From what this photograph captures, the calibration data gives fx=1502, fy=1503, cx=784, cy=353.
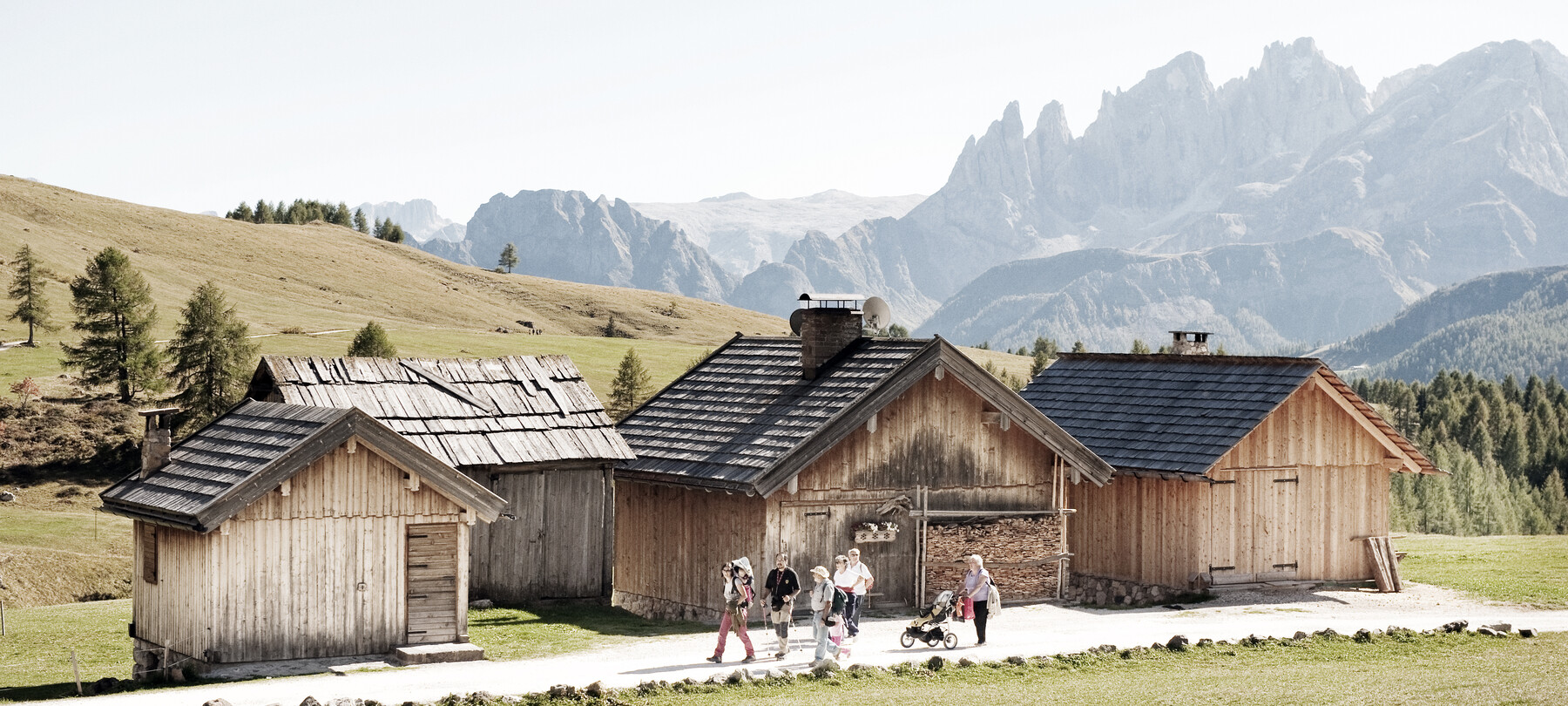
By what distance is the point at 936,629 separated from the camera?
21734 mm

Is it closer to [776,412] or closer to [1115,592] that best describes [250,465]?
[776,412]

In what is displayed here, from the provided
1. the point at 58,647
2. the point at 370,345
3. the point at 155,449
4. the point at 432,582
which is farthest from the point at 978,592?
the point at 370,345

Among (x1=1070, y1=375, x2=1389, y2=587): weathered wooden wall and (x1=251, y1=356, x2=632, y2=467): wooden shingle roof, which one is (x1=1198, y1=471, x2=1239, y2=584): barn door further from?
(x1=251, y1=356, x2=632, y2=467): wooden shingle roof

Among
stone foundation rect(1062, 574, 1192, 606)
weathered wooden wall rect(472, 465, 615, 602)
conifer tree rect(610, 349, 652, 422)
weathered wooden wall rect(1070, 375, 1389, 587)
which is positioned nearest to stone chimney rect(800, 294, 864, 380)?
weathered wooden wall rect(472, 465, 615, 602)

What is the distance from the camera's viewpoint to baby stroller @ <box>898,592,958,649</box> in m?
21.8

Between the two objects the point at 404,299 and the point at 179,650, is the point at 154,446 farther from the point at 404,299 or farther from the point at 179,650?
the point at 404,299

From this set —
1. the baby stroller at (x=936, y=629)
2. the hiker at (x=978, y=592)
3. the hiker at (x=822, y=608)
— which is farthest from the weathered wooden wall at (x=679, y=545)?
the hiker at (x=822, y=608)

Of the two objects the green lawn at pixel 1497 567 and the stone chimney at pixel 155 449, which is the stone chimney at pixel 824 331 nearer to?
the stone chimney at pixel 155 449

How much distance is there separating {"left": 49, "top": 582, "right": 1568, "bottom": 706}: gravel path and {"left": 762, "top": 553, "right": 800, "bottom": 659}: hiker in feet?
1.06

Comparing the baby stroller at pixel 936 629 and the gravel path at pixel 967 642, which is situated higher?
the baby stroller at pixel 936 629

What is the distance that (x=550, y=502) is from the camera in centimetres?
2858

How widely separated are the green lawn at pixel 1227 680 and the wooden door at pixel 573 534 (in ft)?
35.0

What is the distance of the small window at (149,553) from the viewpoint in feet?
71.7

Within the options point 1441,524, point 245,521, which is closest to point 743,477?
point 245,521
